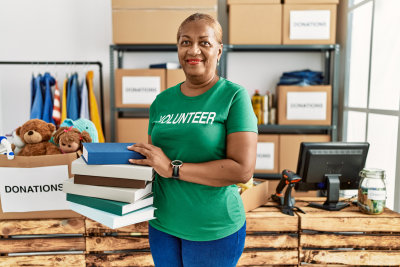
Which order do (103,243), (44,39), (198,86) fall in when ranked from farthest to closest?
(44,39) < (103,243) < (198,86)

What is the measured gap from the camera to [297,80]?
2.78 metres

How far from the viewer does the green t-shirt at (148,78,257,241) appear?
93 cm

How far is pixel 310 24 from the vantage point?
8.58 feet

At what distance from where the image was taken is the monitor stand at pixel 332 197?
5.55 feet

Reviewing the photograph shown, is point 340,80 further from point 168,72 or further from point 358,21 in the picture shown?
point 168,72

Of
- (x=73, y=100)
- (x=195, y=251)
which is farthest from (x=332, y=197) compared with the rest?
(x=73, y=100)

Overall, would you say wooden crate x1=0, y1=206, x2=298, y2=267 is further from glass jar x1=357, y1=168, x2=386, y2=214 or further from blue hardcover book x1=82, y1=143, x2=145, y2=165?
blue hardcover book x1=82, y1=143, x2=145, y2=165

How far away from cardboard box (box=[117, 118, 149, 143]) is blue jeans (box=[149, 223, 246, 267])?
176cm

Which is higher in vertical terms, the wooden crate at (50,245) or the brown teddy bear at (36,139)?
the brown teddy bear at (36,139)

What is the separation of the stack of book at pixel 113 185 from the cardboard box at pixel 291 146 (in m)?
1.93

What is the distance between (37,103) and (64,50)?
69 centimetres

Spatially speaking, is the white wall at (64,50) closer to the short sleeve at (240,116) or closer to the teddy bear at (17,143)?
the teddy bear at (17,143)

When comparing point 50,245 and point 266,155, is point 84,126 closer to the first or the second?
point 50,245

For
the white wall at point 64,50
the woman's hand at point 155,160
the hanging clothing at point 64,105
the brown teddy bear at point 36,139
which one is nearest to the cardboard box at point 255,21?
the white wall at point 64,50
